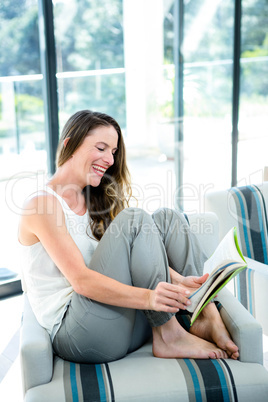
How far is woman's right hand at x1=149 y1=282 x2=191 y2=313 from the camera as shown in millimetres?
1562

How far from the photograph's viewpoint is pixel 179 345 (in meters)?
1.67

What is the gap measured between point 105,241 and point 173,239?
33cm

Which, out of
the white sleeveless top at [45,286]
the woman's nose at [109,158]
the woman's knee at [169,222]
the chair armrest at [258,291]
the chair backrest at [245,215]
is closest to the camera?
the white sleeveless top at [45,286]

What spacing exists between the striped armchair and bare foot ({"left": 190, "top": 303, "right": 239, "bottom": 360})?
0.48 m

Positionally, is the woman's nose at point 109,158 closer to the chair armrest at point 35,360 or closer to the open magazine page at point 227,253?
the open magazine page at point 227,253

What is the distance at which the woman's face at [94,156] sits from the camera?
1966mm

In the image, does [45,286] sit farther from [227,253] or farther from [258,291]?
[258,291]

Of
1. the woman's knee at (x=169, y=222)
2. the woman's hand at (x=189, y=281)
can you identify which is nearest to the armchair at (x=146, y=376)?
the woman's hand at (x=189, y=281)

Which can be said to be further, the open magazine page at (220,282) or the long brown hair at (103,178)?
the long brown hair at (103,178)

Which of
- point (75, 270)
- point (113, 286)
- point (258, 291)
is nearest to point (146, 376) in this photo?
point (113, 286)

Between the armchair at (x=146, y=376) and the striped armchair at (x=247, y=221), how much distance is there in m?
0.59

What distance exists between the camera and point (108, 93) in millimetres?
3471

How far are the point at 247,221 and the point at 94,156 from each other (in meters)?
0.84

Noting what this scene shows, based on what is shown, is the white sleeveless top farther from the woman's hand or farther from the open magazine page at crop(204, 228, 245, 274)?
the open magazine page at crop(204, 228, 245, 274)
